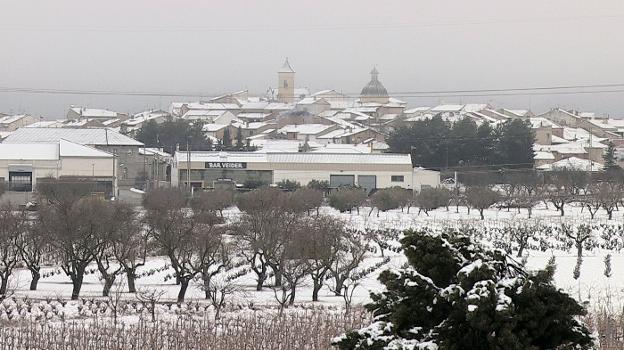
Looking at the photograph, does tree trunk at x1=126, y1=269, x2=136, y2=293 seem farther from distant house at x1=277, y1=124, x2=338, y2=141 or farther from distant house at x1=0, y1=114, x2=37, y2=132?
distant house at x1=0, y1=114, x2=37, y2=132

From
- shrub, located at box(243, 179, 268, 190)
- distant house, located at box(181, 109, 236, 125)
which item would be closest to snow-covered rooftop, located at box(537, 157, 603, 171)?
shrub, located at box(243, 179, 268, 190)

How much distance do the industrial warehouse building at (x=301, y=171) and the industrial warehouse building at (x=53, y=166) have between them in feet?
12.0

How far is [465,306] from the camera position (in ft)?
18.1

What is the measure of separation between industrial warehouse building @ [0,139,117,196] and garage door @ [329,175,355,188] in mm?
8870

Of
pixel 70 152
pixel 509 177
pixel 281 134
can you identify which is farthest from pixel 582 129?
pixel 70 152

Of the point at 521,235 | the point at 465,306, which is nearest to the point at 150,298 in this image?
the point at 521,235

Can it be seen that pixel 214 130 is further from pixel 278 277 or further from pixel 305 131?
pixel 278 277

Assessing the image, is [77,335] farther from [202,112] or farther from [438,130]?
[202,112]

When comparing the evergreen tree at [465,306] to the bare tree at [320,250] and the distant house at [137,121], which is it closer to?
the bare tree at [320,250]

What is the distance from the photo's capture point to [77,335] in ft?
40.6

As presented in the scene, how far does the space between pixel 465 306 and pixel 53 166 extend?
33.9 metres

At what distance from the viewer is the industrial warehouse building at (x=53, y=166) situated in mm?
37188

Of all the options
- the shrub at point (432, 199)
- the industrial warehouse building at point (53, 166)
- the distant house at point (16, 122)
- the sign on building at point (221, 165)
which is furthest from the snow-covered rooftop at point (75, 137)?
the distant house at point (16, 122)

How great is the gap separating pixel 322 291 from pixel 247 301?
258 cm
